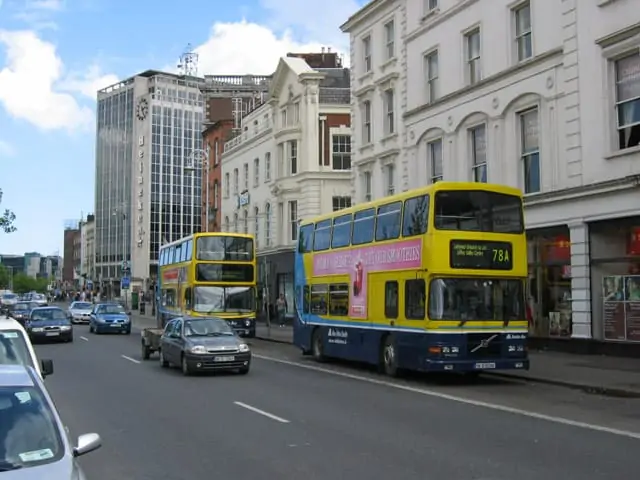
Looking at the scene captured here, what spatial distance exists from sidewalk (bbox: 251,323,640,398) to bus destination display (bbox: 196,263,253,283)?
1243 centimetres

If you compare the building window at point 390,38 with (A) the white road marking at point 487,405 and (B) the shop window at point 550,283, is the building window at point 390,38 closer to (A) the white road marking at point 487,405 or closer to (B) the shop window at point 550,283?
(B) the shop window at point 550,283

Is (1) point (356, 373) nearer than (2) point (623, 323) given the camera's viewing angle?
Yes

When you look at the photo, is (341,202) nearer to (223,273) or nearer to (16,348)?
(223,273)

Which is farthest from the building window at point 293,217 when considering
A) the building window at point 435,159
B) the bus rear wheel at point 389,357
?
the bus rear wheel at point 389,357

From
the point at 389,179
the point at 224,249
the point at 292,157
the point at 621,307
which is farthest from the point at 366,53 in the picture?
the point at 621,307

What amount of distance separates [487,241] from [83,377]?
9.96m

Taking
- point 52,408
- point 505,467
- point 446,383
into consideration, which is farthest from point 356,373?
point 52,408

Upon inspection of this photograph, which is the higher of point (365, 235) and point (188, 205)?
point (188, 205)

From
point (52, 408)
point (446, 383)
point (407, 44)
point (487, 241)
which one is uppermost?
point (407, 44)

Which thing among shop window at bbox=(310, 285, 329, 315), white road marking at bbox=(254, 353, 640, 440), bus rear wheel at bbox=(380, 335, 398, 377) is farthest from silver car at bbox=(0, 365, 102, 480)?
shop window at bbox=(310, 285, 329, 315)

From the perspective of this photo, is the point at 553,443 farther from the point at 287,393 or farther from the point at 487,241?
the point at 487,241

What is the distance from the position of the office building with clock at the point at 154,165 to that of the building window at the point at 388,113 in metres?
78.0

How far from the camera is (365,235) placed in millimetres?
20250

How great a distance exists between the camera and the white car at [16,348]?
931cm
